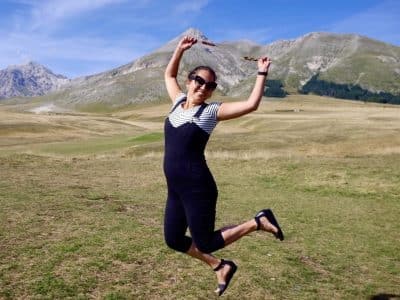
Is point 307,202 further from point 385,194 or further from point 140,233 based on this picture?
point 140,233

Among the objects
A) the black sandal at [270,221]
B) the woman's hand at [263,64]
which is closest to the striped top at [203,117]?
the woman's hand at [263,64]

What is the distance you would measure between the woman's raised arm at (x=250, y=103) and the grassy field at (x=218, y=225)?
3754mm

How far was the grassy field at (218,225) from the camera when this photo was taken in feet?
30.5

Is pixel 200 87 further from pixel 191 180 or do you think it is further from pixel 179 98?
pixel 191 180

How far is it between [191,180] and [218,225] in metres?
8.61

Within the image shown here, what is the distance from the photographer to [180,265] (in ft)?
34.2

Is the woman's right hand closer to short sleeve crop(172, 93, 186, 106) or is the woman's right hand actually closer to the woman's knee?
short sleeve crop(172, 93, 186, 106)

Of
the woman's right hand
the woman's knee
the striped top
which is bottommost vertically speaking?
the woman's knee

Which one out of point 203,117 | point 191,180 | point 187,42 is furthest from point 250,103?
point 187,42

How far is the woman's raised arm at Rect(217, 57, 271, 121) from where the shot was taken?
6738mm

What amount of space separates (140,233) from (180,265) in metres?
2.75

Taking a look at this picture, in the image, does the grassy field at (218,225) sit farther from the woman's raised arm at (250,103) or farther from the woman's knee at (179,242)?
the woman's raised arm at (250,103)

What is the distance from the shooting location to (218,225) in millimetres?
15250

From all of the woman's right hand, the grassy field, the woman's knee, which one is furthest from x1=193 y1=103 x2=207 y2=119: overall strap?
the grassy field
